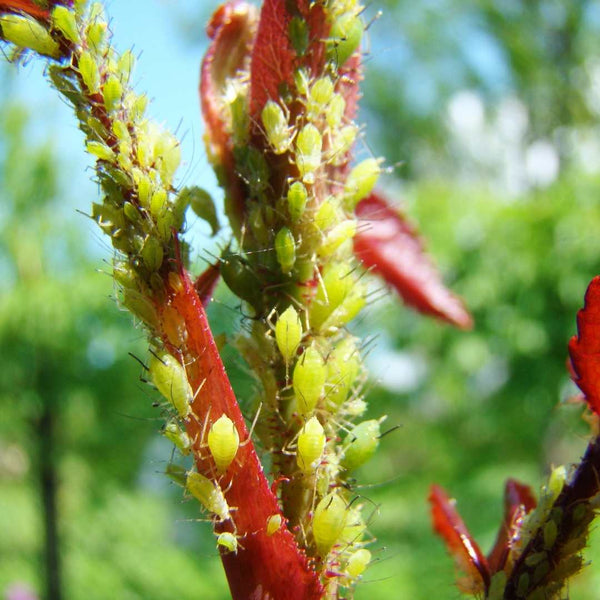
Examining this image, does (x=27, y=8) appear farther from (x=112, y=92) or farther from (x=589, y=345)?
(x=589, y=345)

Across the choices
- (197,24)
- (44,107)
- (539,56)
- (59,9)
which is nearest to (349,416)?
(59,9)

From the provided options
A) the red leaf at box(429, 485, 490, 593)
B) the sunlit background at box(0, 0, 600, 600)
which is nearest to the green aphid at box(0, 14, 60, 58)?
the red leaf at box(429, 485, 490, 593)

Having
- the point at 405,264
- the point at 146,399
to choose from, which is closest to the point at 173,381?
the point at 405,264

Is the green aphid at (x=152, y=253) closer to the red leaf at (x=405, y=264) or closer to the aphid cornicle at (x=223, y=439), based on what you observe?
the aphid cornicle at (x=223, y=439)

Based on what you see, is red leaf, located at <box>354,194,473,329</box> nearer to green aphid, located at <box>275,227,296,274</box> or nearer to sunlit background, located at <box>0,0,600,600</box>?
green aphid, located at <box>275,227,296,274</box>

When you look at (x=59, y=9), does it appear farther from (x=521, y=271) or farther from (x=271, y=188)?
(x=521, y=271)

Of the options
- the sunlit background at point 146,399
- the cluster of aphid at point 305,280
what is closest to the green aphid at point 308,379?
the cluster of aphid at point 305,280

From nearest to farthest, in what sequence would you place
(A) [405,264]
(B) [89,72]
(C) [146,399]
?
(B) [89,72], (A) [405,264], (C) [146,399]
